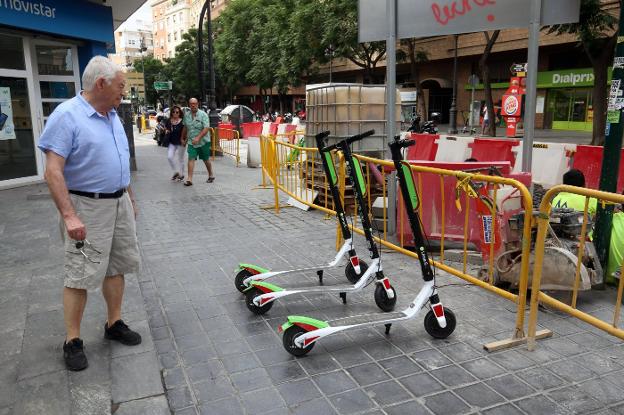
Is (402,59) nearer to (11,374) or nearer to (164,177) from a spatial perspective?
(164,177)

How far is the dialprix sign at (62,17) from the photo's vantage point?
8625mm

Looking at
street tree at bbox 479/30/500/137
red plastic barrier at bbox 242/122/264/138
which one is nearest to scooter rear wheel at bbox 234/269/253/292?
red plastic barrier at bbox 242/122/264/138

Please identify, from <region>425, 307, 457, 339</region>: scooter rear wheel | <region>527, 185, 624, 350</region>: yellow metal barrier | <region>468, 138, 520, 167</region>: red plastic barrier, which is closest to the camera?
<region>527, 185, 624, 350</region>: yellow metal barrier

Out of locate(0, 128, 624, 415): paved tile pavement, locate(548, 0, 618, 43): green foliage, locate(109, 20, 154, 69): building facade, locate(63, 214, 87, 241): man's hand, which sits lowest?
locate(0, 128, 624, 415): paved tile pavement

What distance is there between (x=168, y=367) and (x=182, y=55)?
195 feet

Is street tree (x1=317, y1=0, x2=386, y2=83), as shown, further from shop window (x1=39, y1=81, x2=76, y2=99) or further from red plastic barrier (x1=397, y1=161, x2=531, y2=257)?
red plastic barrier (x1=397, y1=161, x2=531, y2=257)

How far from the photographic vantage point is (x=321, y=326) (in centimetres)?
344

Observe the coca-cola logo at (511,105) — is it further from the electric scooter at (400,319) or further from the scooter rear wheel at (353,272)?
the electric scooter at (400,319)

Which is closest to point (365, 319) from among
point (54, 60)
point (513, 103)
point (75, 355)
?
point (75, 355)

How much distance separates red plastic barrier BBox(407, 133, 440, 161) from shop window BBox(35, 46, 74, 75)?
7674 millimetres

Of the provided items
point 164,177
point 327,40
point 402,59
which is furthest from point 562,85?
point 164,177

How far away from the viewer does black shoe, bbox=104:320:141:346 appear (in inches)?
138

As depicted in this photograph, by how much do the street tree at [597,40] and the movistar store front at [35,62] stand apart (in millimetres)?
11117

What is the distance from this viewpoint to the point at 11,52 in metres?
9.44
